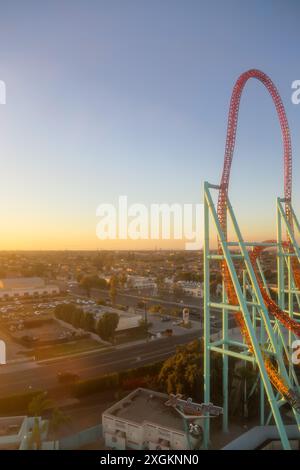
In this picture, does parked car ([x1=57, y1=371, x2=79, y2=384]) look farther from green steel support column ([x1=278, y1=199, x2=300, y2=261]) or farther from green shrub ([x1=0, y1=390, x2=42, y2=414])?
green steel support column ([x1=278, y1=199, x2=300, y2=261])

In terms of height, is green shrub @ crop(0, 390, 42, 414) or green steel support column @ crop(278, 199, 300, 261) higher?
green steel support column @ crop(278, 199, 300, 261)

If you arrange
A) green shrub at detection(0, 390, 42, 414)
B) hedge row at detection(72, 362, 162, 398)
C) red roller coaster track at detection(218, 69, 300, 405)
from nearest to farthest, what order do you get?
red roller coaster track at detection(218, 69, 300, 405) < green shrub at detection(0, 390, 42, 414) < hedge row at detection(72, 362, 162, 398)

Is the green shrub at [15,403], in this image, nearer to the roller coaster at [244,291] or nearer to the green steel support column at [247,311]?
the roller coaster at [244,291]

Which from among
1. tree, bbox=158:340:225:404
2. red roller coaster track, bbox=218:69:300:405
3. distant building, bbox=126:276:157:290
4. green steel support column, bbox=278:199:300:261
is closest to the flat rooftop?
tree, bbox=158:340:225:404

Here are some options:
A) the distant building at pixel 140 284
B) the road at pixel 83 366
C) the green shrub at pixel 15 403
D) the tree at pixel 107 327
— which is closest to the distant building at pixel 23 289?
the distant building at pixel 140 284

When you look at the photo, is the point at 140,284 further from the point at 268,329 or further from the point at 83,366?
the point at 268,329
